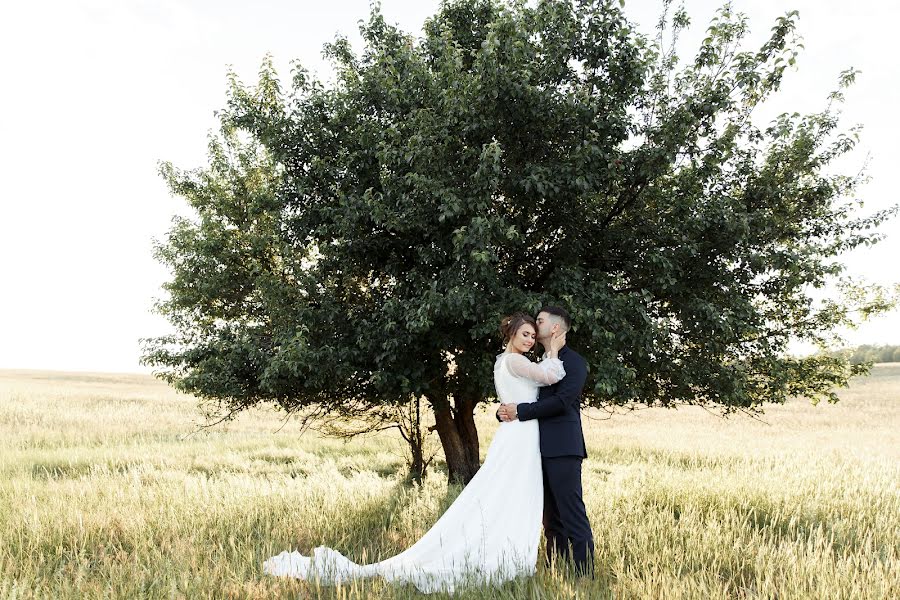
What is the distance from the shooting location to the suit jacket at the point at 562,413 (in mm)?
6863

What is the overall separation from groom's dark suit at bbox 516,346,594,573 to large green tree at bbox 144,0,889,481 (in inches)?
59.9

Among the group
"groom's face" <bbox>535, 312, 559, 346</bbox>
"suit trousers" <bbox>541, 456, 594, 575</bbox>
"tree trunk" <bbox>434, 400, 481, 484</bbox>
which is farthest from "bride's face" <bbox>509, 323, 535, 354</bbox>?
"tree trunk" <bbox>434, 400, 481, 484</bbox>

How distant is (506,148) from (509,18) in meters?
1.85

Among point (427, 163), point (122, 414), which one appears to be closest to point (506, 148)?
point (427, 163)

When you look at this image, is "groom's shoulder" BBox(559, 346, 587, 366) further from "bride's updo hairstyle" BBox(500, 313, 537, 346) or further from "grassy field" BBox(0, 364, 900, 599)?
"grassy field" BBox(0, 364, 900, 599)

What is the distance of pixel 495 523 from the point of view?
7.11 m

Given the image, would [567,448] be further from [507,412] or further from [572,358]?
[572,358]

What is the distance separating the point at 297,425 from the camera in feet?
103

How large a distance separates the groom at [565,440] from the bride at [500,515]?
13 cm

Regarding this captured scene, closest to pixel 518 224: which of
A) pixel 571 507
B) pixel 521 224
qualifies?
pixel 521 224

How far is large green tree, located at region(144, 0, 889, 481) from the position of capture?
8977 mm

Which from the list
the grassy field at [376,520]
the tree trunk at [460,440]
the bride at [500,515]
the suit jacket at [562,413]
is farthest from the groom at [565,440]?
the tree trunk at [460,440]

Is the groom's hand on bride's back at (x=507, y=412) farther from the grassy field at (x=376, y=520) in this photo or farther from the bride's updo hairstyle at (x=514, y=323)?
the grassy field at (x=376, y=520)

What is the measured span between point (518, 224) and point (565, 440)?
12.8ft
